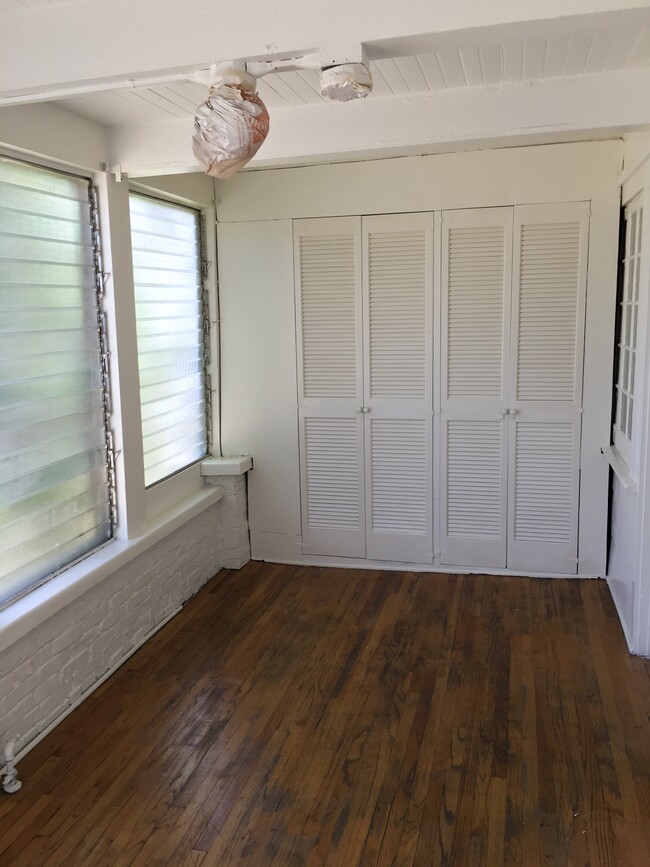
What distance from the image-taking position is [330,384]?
4.61 metres

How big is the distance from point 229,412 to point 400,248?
1.47 m

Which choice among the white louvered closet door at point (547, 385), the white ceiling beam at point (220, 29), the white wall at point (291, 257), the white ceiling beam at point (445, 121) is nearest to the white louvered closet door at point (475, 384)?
the white louvered closet door at point (547, 385)

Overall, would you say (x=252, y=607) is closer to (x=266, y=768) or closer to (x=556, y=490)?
(x=266, y=768)

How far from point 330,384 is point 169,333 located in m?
1.03

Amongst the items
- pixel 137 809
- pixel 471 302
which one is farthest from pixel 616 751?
pixel 471 302

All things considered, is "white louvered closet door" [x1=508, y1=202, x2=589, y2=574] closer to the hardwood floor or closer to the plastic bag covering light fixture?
the hardwood floor

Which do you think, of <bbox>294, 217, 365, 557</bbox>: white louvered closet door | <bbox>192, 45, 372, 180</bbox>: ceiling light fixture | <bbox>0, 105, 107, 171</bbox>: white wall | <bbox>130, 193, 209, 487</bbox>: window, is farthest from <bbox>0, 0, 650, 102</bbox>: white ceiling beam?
<bbox>294, 217, 365, 557</bbox>: white louvered closet door

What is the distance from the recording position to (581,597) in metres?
4.16

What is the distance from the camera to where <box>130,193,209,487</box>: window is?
3.91m

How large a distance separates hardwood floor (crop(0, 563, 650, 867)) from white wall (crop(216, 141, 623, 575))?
34.1 inches

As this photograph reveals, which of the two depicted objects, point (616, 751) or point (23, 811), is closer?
point (23, 811)

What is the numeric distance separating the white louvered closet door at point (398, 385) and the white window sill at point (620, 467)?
3.32 feet

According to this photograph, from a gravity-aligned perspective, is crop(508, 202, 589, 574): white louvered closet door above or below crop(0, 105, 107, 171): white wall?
below

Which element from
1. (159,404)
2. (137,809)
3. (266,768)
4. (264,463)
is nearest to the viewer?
(137,809)
